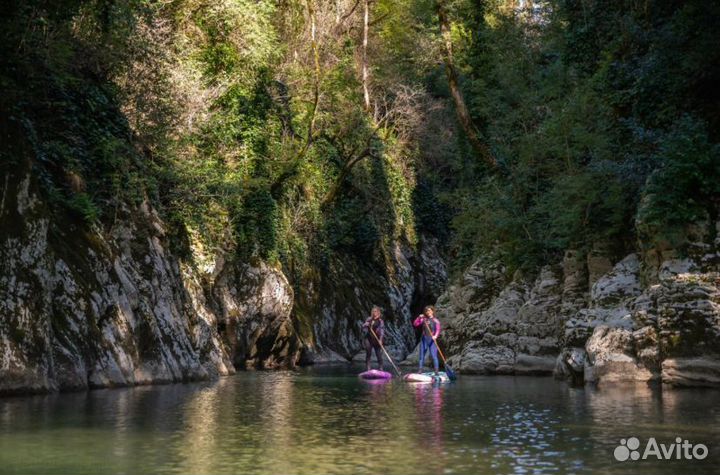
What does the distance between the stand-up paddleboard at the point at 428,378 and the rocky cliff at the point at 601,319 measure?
9.97 feet

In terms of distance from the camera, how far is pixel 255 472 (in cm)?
812

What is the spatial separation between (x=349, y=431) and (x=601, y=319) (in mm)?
13010

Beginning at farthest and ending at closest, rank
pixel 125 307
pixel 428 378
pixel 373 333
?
pixel 373 333 → pixel 428 378 → pixel 125 307

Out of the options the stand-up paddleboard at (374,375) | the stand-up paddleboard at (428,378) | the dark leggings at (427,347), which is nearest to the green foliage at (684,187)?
the stand-up paddleboard at (428,378)

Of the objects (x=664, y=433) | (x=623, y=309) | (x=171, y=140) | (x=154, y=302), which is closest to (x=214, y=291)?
(x=171, y=140)

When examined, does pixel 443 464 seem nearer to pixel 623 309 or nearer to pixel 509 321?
pixel 623 309

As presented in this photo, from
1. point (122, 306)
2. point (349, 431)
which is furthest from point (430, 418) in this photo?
point (122, 306)

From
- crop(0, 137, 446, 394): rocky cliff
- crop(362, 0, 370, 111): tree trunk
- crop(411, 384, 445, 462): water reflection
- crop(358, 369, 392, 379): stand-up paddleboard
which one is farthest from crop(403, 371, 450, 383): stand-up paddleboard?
crop(362, 0, 370, 111): tree trunk

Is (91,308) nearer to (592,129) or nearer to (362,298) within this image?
(592,129)

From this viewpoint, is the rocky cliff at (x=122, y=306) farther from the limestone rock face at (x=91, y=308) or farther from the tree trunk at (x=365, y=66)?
the tree trunk at (x=365, y=66)

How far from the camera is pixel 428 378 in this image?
2241 centimetres

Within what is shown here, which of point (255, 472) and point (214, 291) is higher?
point (214, 291)

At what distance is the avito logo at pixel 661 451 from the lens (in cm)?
893

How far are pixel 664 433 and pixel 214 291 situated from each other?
72.7ft
